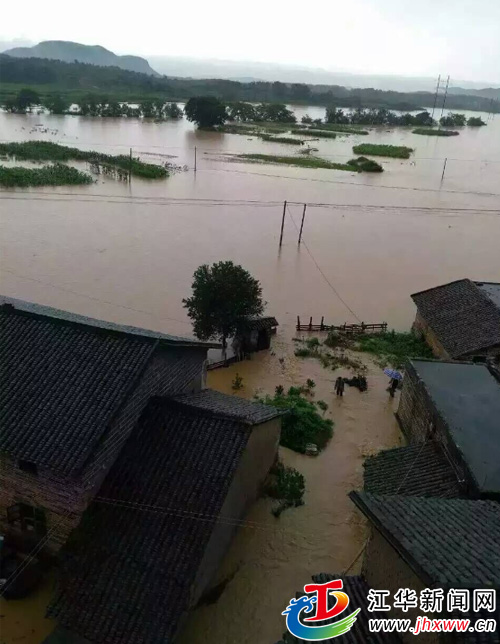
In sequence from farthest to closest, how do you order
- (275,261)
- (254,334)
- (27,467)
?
(275,261) < (254,334) < (27,467)

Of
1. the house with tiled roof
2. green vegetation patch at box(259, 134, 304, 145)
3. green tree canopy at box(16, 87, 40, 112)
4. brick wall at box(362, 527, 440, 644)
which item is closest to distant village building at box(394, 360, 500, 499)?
the house with tiled roof

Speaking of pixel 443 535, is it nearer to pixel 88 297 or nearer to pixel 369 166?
pixel 88 297

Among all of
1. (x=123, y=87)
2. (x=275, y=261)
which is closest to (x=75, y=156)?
(x=275, y=261)

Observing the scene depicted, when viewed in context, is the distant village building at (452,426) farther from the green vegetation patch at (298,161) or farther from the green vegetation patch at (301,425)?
the green vegetation patch at (298,161)

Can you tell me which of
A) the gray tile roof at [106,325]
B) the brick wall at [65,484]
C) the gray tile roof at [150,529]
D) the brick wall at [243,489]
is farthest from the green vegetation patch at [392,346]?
the brick wall at [65,484]

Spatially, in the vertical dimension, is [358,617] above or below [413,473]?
above

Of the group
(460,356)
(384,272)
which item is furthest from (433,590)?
(384,272)

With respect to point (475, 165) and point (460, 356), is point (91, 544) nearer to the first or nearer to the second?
point (460, 356)
